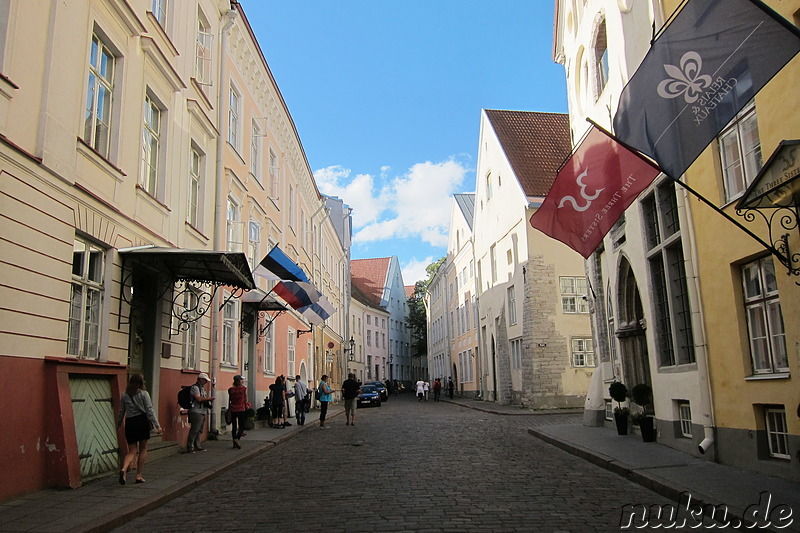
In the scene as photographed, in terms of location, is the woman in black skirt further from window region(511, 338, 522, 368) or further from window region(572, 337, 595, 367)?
window region(511, 338, 522, 368)

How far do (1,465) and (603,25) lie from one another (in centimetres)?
1516

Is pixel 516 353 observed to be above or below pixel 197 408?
above

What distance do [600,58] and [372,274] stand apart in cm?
6672

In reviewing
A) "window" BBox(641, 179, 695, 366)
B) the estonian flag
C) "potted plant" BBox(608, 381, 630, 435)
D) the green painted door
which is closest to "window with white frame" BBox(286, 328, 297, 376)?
the estonian flag

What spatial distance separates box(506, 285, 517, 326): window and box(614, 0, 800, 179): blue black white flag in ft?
77.9

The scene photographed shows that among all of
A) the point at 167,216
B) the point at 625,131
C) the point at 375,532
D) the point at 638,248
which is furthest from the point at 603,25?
the point at 375,532

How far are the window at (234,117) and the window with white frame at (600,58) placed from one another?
376 inches

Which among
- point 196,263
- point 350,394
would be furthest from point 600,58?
point 350,394

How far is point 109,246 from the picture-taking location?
10.1 metres

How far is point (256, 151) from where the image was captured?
21.1 metres

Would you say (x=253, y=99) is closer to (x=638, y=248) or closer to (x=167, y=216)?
(x=167, y=216)

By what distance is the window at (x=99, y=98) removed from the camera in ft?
32.3

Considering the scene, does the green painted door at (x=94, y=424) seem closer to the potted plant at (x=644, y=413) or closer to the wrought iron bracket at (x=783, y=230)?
the wrought iron bracket at (x=783, y=230)

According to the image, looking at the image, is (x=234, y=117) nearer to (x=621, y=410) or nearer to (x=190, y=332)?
(x=190, y=332)
